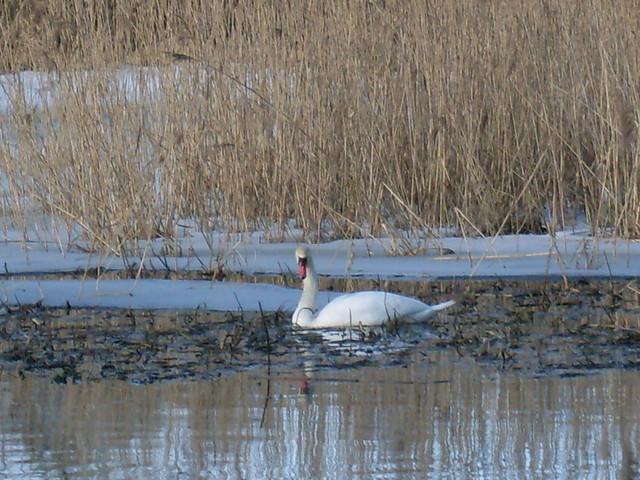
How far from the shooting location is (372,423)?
3945 mm

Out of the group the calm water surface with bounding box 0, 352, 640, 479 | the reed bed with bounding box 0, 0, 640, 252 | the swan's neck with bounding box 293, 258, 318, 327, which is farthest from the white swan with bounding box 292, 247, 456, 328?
the reed bed with bounding box 0, 0, 640, 252

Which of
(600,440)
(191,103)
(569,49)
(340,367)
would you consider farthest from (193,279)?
(600,440)

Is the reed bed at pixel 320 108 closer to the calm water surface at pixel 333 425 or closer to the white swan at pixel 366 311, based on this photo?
the white swan at pixel 366 311

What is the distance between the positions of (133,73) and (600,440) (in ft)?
17.5

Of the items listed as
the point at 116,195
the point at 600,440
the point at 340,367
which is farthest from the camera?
the point at 116,195

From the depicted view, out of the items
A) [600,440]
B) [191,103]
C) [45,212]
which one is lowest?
[600,440]

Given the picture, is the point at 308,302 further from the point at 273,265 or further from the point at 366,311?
the point at 273,265

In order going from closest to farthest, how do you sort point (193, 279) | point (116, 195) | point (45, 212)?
1. point (193, 279)
2. point (116, 195)
3. point (45, 212)

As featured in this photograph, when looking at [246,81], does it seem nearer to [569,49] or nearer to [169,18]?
[169,18]

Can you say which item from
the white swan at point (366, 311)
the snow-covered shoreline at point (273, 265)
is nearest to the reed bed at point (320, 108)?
the snow-covered shoreline at point (273, 265)

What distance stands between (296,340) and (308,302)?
49 cm

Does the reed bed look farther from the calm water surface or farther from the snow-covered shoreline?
the calm water surface

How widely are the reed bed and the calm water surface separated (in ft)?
12.3

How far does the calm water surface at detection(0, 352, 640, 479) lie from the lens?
346 cm
